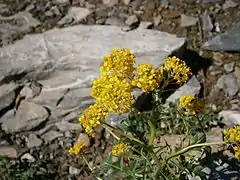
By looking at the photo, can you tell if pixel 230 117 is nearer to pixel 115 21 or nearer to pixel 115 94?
pixel 115 21

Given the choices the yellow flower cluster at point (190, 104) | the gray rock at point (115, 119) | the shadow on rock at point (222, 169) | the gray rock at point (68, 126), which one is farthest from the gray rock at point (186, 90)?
the yellow flower cluster at point (190, 104)

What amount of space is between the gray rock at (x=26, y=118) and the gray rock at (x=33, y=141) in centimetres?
8

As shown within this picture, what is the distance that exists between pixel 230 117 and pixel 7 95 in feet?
6.94

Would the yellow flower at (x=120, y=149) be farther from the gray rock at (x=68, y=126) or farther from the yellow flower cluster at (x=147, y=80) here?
the gray rock at (x=68, y=126)

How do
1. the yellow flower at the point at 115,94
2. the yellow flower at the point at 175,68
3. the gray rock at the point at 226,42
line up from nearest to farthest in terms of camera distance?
1. the yellow flower at the point at 115,94
2. the yellow flower at the point at 175,68
3. the gray rock at the point at 226,42

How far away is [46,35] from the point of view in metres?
5.42

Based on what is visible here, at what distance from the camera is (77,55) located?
5090 mm

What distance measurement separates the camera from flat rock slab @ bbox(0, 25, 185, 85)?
198 inches

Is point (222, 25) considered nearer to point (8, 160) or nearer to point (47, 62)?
point (47, 62)

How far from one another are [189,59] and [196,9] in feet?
2.39

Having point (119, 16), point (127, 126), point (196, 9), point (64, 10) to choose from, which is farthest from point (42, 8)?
point (127, 126)

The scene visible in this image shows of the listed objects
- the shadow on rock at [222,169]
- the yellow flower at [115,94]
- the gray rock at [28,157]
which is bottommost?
the gray rock at [28,157]

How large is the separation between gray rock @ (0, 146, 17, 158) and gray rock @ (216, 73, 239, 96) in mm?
2032

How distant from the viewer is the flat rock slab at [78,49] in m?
5.03
